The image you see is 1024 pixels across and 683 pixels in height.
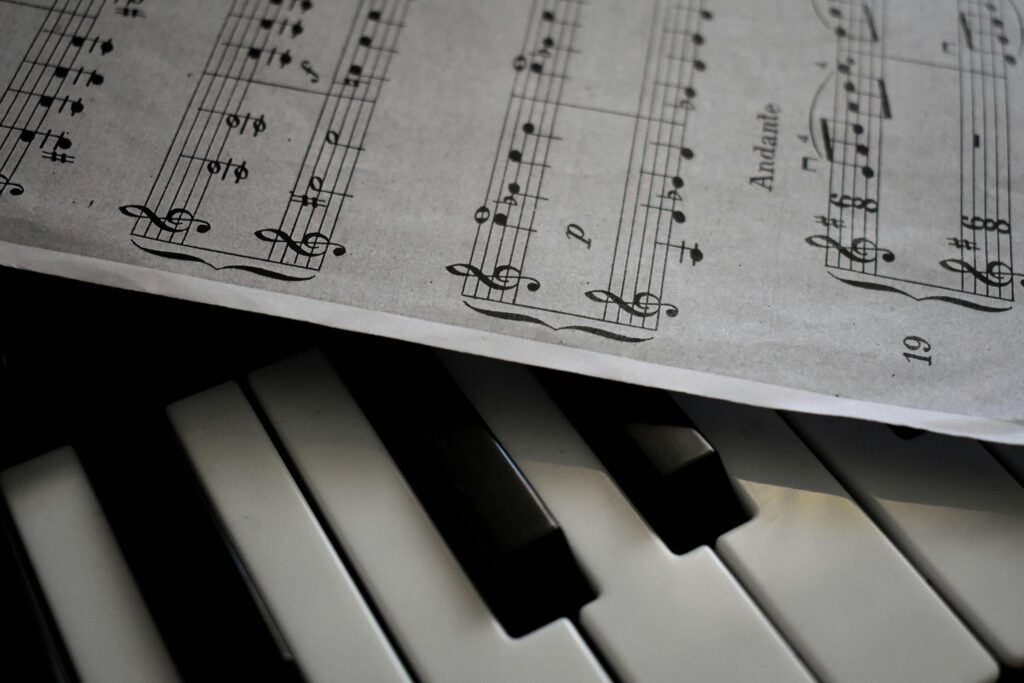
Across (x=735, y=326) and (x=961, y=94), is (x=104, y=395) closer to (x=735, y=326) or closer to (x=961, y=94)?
(x=735, y=326)

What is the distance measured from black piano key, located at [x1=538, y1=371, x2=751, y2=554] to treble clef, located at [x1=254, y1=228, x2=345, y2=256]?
13 centimetres

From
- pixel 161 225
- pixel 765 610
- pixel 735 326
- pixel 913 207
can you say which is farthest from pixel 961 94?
pixel 161 225

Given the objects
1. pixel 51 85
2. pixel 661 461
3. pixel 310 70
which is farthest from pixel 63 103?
pixel 661 461

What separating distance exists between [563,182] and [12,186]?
262 mm

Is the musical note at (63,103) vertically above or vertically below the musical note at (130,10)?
below

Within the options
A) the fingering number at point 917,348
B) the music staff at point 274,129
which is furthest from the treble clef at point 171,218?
the fingering number at point 917,348

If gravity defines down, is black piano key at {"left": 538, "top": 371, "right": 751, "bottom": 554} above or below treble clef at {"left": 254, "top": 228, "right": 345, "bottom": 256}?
below

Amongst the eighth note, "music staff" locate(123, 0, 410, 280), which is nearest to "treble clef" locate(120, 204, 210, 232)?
"music staff" locate(123, 0, 410, 280)

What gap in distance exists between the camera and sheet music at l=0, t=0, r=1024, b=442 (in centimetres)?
40

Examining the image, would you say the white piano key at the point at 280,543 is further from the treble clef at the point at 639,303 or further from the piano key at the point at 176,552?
the treble clef at the point at 639,303

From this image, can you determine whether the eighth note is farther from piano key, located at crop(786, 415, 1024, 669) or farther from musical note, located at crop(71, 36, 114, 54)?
piano key, located at crop(786, 415, 1024, 669)

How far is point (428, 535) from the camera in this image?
37 centimetres

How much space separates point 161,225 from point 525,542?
224mm

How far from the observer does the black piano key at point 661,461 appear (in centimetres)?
38
